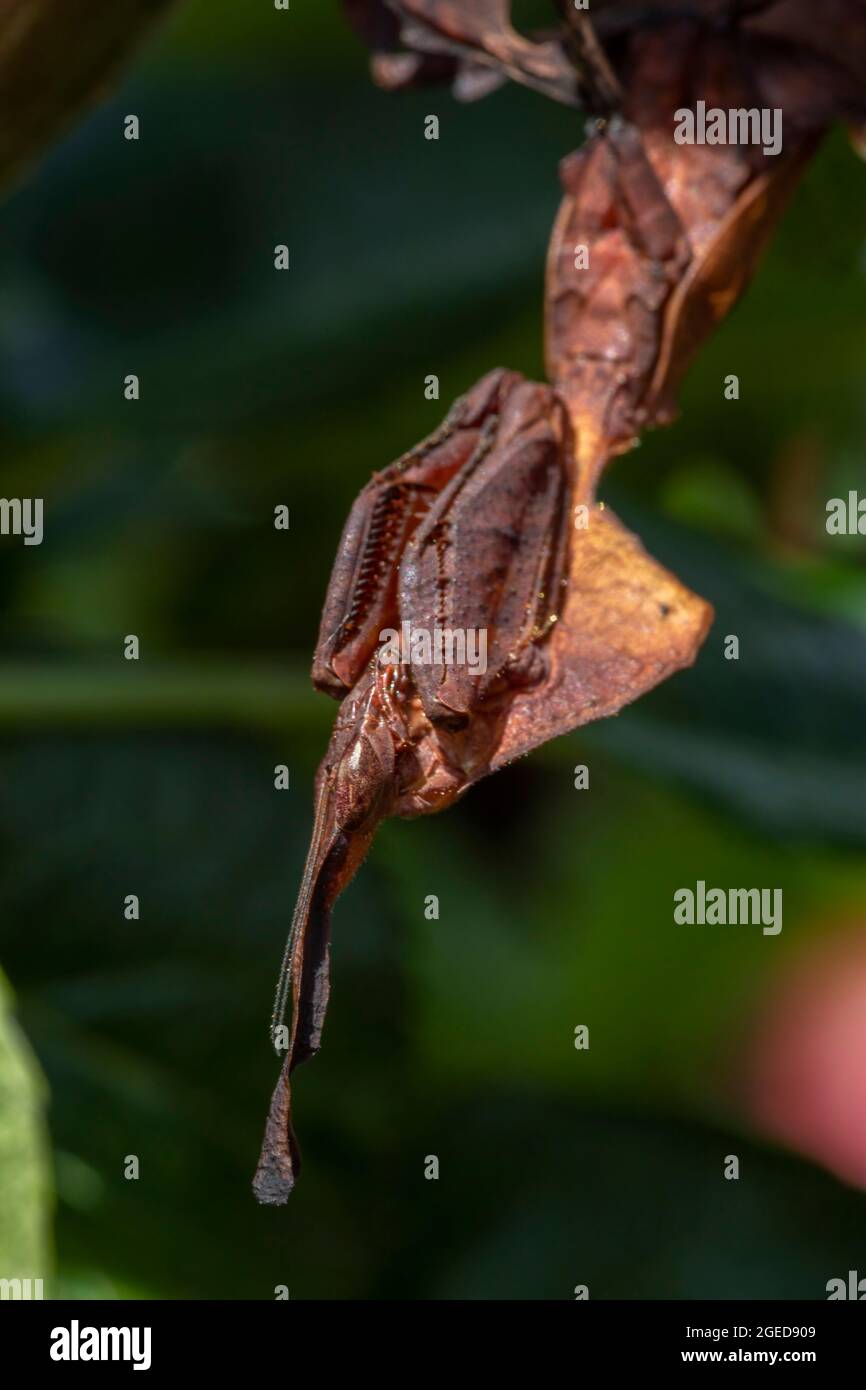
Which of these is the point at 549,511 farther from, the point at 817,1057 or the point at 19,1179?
the point at 817,1057

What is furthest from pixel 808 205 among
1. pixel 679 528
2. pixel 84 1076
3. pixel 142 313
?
pixel 84 1076

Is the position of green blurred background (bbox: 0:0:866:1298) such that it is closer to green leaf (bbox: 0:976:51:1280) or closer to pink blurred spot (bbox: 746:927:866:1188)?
pink blurred spot (bbox: 746:927:866:1188)

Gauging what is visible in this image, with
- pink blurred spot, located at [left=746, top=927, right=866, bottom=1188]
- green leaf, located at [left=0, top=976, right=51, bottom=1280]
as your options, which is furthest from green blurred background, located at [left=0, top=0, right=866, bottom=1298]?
green leaf, located at [left=0, top=976, right=51, bottom=1280]

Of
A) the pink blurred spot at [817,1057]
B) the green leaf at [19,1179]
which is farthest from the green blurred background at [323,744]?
the green leaf at [19,1179]

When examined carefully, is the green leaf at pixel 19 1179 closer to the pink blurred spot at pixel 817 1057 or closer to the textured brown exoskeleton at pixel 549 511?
the textured brown exoskeleton at pixel 549 511

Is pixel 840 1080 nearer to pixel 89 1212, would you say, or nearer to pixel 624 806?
pixel 624 806

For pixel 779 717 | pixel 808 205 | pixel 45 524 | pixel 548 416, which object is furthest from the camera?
pixel 45 524
